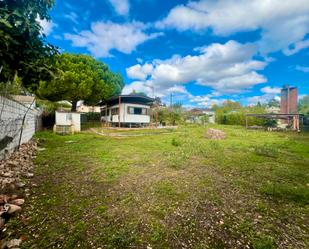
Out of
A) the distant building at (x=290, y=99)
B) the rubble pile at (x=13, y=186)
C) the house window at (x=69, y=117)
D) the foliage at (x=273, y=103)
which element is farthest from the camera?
the foliage at (x=273, y=103)

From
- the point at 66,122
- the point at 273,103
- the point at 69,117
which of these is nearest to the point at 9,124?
the point at 66,122

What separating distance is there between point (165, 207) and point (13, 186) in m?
3.03

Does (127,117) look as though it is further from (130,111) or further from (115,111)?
(115,111)

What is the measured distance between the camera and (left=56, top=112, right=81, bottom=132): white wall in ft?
52.8

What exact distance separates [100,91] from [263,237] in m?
20.8

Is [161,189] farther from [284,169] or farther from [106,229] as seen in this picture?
[284,169]

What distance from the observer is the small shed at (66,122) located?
14.4 m

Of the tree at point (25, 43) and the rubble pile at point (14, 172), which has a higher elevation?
the tree at point (25, 43)

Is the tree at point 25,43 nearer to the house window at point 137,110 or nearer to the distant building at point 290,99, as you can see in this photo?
the house window at point 137,110

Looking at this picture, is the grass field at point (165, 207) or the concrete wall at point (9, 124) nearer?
the grass field at point (165, 207)

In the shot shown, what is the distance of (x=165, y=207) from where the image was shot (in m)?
3.19

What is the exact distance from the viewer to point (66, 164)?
5684 mm

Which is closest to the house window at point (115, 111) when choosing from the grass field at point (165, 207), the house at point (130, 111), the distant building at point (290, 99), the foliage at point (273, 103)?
the house at point (130, 111)

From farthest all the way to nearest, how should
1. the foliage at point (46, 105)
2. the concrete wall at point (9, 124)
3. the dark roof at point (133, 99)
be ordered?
the dark roof at point (133, 99)
the foliage at point (46, 105)
the concrete wall at point (9, 124)
